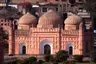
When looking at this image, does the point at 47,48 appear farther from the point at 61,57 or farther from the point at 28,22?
the point at 61,57

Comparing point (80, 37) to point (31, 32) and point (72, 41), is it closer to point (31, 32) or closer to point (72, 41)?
point (72, 41)

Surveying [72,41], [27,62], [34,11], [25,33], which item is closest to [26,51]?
[25,33]

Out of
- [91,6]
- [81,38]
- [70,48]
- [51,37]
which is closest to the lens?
[81,38]

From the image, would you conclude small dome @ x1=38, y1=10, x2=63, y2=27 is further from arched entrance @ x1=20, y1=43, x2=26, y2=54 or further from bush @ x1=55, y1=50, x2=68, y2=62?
bush @ x1=55, y1=50, x2=68, y2=62

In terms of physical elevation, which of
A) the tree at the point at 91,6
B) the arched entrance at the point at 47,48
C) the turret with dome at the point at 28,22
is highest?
the tree at the point at 91,6

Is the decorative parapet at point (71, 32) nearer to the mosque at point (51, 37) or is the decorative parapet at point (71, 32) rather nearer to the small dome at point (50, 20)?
the mosque at point (51, 37)

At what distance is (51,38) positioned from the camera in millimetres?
33406

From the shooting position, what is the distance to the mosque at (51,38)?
108 feet

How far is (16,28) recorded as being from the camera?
35.4m

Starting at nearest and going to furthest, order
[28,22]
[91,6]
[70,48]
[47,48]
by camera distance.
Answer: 1. [70,48]
2. [47,48]
3. [28,22]
4. [91,6]

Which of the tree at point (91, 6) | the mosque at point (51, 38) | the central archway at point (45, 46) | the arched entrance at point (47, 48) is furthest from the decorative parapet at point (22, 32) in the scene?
the tree at point (91, 6)

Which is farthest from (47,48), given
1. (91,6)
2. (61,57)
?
(91,6)

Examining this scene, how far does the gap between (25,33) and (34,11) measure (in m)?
28.9

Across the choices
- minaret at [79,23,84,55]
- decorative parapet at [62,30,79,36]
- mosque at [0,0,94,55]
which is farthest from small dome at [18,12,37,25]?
minaret at [79,23,84,55]
